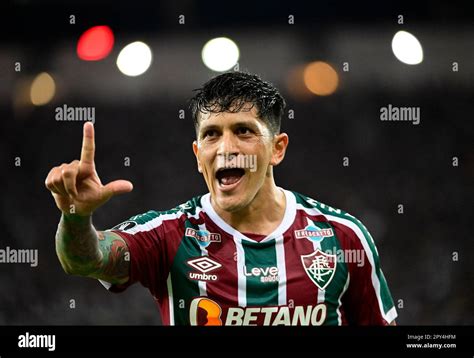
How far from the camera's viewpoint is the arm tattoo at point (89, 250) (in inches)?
122

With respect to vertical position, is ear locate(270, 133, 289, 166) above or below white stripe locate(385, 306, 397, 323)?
above

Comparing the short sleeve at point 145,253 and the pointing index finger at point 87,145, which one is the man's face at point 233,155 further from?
the pointing index finger at point 87,145

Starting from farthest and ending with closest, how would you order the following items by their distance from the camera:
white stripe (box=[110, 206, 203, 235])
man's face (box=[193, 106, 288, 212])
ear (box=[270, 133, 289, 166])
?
ear (box=[270, 133, 289, 166]) < man's face (box=[193, 106, 288, 212]) < white stripe (box=[110, 206, 203, 235])

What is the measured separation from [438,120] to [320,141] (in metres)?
1.00

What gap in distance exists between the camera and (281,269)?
3709mm

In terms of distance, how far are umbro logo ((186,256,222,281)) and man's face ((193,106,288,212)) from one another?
0.98ft

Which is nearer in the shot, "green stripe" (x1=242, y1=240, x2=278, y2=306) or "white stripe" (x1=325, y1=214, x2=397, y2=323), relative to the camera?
"green stripe" (x1=242, y1=240, x2=278, y2=306)

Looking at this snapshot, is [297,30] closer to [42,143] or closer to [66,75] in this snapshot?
[66,75]

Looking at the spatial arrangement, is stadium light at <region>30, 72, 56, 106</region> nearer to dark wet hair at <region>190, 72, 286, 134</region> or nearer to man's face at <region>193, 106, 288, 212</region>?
dark wet hair at <region>190, 72, 286, 134</region>

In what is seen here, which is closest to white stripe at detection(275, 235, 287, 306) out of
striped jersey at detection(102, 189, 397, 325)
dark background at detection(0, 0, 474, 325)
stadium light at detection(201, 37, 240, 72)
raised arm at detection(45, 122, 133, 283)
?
striped jersey at detection(102, 189, 397, 325)

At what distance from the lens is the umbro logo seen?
3.62 m

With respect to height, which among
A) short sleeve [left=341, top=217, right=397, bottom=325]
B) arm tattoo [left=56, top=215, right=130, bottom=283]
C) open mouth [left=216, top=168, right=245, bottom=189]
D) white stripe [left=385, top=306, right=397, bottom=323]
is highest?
open mouth [left=216, top=168, right=245, bottom=189]

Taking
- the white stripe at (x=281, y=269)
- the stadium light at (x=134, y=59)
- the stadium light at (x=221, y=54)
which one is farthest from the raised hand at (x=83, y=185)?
the stadium light at (x=134, y=59)
